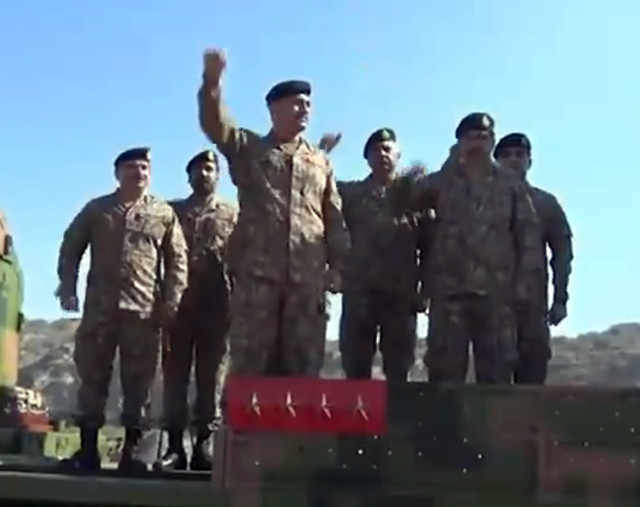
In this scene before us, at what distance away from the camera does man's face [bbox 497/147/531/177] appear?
6.55 m

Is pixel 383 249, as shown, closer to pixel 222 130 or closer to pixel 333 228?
pixel 333 228

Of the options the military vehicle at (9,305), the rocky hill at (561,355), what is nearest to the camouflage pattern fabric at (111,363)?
the military vehicle at (9,305)

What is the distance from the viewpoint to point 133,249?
19.5 ft

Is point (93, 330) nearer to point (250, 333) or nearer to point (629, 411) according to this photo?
point (250, 333)

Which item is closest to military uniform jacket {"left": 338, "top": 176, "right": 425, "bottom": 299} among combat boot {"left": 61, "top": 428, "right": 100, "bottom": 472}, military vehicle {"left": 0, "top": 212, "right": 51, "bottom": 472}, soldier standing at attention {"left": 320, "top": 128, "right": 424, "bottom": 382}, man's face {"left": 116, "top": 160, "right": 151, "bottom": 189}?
soldier standing at attention {"left": 320, "top": 128, "right": 424, "bottom": 382}

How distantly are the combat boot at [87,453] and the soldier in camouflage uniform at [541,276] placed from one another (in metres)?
2.00

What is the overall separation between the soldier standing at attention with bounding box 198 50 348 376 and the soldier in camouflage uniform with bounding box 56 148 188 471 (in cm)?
67

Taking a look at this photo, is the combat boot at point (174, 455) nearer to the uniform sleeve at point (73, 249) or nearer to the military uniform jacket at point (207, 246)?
the military uniform jacket at point (207, 246)

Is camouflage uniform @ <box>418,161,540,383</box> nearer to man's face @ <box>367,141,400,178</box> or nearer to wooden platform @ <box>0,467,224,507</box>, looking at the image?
man's face @ <box>367,141,400,178</box>

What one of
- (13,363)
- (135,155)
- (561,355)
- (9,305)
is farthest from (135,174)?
(561,355)

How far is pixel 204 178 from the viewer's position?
22.2 ft

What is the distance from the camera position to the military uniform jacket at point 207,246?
651cm

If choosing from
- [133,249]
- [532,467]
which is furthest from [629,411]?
[133,249]

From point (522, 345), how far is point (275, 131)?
1673 millimetres
